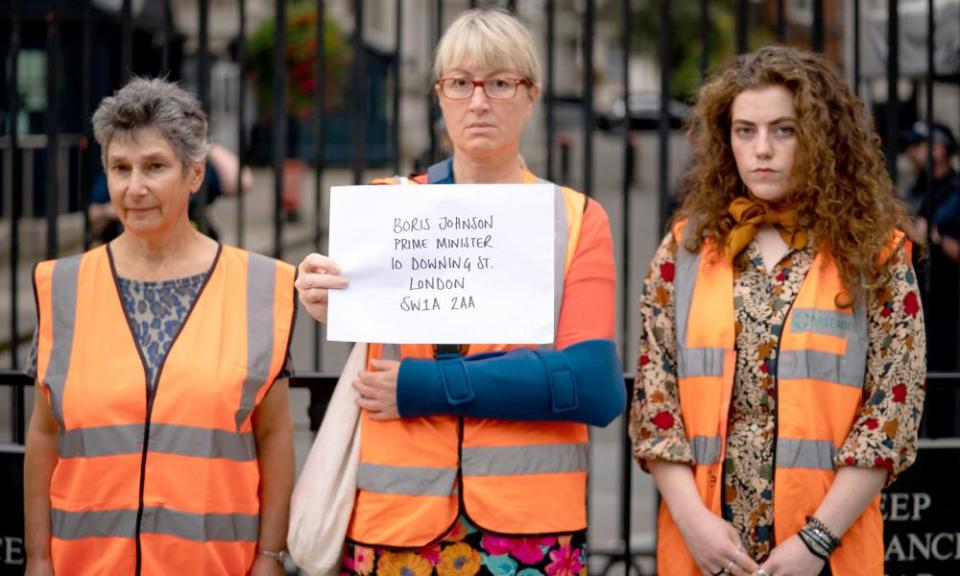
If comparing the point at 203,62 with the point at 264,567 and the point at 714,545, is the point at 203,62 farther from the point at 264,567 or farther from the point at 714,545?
the point at 714,545

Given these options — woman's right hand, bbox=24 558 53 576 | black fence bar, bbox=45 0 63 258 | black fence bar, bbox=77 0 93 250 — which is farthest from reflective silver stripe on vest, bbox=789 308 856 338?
black fence bar, bbox=45 0 63 258

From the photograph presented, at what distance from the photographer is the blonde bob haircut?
2.82 metres

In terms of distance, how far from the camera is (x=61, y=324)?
2926mm

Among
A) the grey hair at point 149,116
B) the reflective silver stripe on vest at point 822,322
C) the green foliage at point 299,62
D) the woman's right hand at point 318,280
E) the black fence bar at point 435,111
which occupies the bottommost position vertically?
the reflective silver stripe on vest at point 822,322

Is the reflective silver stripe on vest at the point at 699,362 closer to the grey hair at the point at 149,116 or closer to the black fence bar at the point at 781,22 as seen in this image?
the grey hair at the point at 149,116

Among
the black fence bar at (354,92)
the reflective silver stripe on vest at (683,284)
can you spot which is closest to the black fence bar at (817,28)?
the reflective silver stripe on vest at (683,284)

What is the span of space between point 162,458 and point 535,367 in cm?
84

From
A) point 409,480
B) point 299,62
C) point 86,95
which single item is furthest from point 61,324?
point 299,62

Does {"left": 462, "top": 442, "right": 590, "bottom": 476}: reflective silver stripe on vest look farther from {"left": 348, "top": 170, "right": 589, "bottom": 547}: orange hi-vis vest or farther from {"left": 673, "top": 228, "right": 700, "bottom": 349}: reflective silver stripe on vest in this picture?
{"left": 673, "top": 228, "right": 700, "bottom": 349}: reflective silver stripe on vest

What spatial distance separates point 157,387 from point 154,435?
10 centimetres

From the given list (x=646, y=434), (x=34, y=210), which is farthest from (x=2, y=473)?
(x=34, y=210)

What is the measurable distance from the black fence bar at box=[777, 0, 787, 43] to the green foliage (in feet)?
42.1

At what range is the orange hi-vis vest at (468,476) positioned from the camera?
109 inches

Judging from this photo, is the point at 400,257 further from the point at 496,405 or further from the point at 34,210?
the point at 34,210
